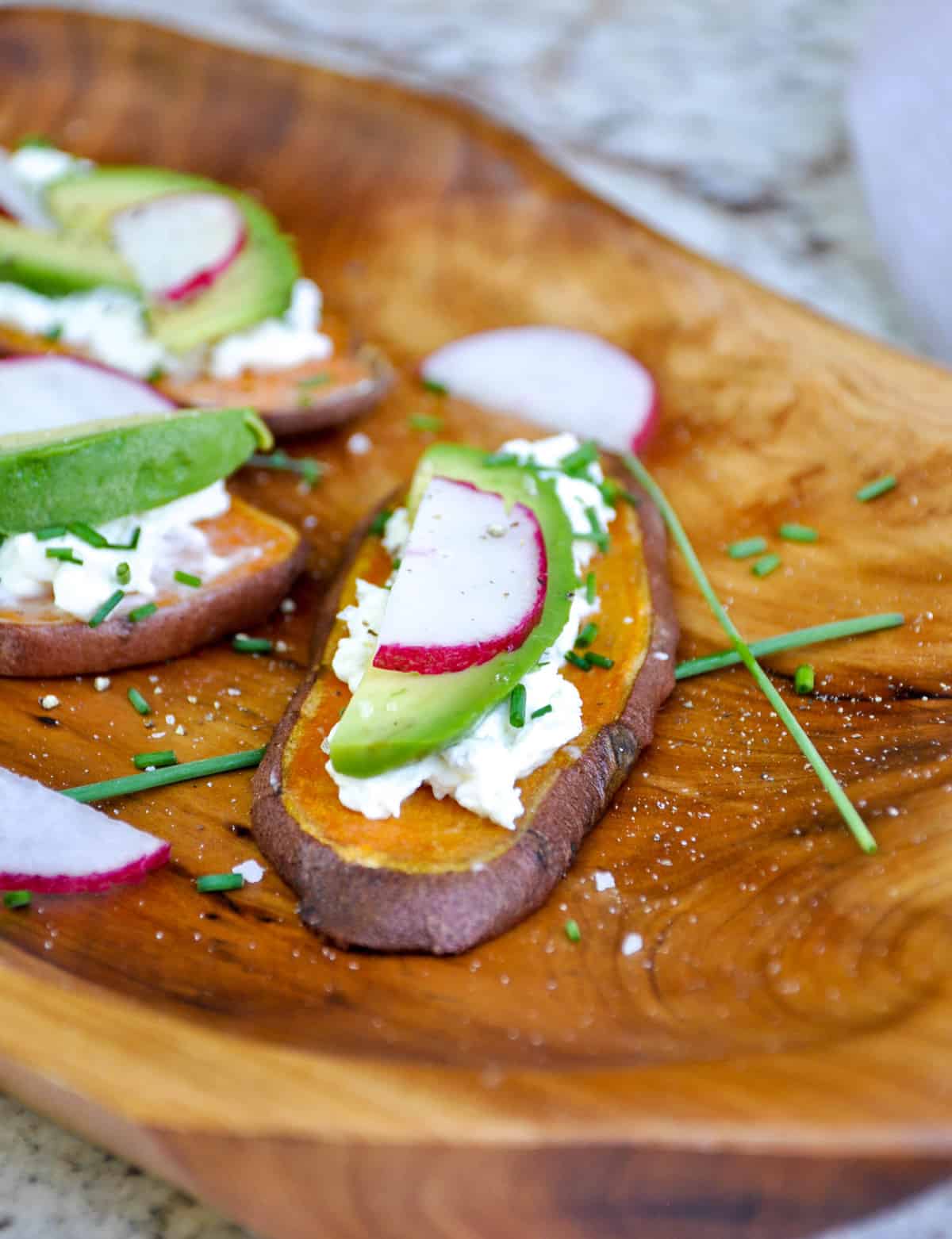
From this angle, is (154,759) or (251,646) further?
(251,646)

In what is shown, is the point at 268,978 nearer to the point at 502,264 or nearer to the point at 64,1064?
the point at 64,1064

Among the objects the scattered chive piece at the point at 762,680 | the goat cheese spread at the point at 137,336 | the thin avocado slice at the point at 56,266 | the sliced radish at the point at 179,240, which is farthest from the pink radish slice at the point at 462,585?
the thin avocado slice at the point at 56,266

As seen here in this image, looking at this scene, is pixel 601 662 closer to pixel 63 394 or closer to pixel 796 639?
pixel 796 639

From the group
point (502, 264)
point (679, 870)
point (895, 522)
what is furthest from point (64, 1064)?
point (502, 264)

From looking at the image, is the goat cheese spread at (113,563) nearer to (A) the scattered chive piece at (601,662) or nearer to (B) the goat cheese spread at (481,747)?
(B) the goat cheese spread at (481,747)

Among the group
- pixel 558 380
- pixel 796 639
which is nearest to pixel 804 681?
pixel 796 639

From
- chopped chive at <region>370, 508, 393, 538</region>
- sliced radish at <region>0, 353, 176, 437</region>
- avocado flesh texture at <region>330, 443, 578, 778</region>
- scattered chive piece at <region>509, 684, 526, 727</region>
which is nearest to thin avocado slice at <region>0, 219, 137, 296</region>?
sliced radish at <region>0, 353, 176, 437</region>

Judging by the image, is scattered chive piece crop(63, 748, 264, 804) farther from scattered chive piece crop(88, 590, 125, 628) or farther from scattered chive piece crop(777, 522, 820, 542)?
scattered chive piece crop(777, 522, 820, 542)
